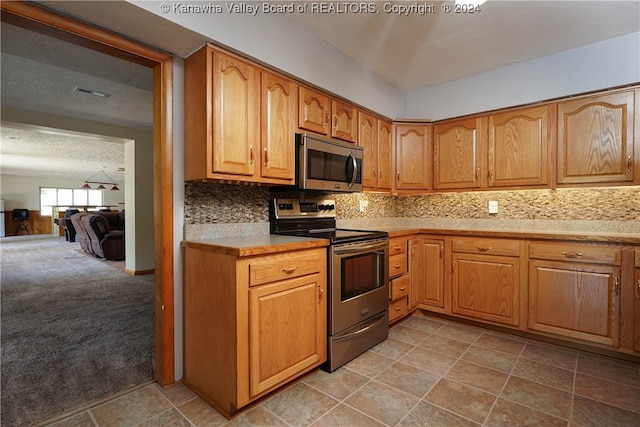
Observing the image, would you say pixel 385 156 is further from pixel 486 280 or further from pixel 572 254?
pixel 572 254

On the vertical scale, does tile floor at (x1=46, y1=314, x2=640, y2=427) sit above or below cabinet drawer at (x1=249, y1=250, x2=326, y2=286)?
below

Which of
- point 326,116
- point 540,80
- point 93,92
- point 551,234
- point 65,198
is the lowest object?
point 551,234

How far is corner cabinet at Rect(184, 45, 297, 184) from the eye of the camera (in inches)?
71.0

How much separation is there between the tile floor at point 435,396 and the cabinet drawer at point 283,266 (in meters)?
0.70

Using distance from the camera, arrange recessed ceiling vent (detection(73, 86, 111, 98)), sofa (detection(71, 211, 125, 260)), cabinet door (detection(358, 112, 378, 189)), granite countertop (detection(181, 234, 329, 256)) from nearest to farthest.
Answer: granite countertop (detection(181, 234, 329, 256)) → cabinet door (detection(358, 112, 378, 189)) → recessed ceiling vent (detection(73, 86, 111, 98)) → sofa (detection(71, 211, 125, 260))

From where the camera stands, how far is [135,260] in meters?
5.00

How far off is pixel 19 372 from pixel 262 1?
289 centimetres

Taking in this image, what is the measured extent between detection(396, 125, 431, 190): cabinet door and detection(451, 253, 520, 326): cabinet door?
0.90 meters

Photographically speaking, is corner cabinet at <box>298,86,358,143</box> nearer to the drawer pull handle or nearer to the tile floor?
the tile floor

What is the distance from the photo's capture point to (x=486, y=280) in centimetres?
276

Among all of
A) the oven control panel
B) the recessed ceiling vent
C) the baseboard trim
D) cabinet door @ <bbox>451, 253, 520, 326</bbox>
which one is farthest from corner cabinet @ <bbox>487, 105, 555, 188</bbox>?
the baseboard trim

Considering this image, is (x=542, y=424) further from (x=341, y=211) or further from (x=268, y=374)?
(x=341, y=211)

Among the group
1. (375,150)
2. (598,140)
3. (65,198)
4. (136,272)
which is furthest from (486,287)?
(65,198)

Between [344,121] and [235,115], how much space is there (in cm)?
114
